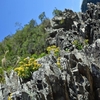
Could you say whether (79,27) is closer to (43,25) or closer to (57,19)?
(57,19)

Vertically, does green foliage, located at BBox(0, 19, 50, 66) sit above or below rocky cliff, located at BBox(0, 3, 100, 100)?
above

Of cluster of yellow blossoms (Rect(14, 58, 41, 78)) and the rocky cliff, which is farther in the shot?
cluster of yellow blossoms (Rect(14, 58, 41, 78))

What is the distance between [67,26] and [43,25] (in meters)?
7.79

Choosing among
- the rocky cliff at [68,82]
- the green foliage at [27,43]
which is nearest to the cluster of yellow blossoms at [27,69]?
the rocky cliff at [68,82]

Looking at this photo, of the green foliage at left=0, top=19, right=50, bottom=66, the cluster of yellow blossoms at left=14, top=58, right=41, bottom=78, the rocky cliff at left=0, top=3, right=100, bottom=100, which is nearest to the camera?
the rocky cliff at left=0, top=3, right=100, bottom=100

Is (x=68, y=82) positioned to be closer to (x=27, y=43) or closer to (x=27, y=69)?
(x=27, y=69)

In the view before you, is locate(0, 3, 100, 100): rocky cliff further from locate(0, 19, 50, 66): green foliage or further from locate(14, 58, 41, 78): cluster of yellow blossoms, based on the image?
locate(0, 19, 50, 66): green foliage

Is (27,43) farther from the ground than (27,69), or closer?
farther from the ground

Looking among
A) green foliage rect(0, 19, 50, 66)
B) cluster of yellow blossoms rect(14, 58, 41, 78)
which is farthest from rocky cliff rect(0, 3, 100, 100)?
green foliage rect(0, 19, 50, 66)

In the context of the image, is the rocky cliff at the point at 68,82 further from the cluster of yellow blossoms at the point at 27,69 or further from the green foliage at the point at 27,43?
the green foliage at the point at 27,43

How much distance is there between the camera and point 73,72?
18.8 m

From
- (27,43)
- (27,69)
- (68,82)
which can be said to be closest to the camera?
(68,82)

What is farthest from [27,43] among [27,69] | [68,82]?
[68,82]

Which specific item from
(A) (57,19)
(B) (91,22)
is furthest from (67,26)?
(B) (91,22)
